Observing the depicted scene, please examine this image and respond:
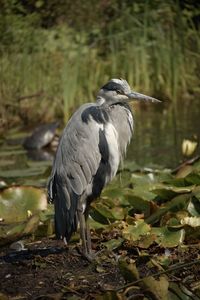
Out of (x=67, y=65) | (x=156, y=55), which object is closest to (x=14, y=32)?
(x=67, y=65)

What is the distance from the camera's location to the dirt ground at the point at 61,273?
373cm

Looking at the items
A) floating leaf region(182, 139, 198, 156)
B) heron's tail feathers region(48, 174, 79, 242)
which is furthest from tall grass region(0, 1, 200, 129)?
heron's tail feathers region(48, 174, 79, 242)

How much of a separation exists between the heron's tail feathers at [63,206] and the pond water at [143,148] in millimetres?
1856

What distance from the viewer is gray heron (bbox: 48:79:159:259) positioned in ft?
14.2

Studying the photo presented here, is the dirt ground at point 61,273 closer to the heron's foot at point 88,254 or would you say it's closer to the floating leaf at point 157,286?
the heron's foot at point 88,254

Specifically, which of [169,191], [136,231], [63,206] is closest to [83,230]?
[63,206]

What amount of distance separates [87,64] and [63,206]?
769cm

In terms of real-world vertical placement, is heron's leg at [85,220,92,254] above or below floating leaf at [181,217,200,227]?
below

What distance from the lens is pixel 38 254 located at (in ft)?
14.1

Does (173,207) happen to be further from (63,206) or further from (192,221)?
(63,206)

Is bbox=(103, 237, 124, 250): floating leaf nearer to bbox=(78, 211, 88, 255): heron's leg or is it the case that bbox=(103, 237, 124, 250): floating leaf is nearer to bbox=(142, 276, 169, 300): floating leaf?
bbox=(78, 211, 88, 255): heron's leg

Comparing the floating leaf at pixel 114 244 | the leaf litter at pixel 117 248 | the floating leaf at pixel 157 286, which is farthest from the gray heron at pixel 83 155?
the floating leaf at pixel 157 286

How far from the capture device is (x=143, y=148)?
28.4 feet

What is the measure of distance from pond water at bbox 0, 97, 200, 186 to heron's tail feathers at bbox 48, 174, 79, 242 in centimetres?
186
